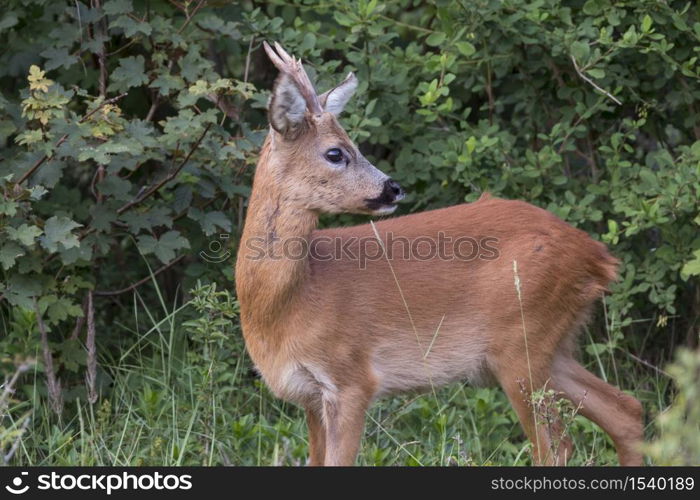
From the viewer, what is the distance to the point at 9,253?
19.0 ft

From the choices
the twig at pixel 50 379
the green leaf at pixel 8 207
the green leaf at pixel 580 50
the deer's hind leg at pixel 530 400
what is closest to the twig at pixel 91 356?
the twig at pixel 50 379

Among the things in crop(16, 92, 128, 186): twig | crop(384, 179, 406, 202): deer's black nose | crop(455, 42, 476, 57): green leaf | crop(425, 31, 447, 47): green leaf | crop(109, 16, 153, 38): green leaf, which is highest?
crop(455, 42, 476, 57): green leaf

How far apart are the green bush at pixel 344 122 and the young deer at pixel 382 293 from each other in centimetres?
60

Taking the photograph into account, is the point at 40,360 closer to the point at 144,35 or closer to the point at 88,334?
the point at 88,334

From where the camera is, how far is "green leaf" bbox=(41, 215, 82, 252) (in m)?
5.76

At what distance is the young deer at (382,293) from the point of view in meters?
5.44

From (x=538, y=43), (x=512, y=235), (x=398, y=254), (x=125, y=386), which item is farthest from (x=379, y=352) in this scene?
(x=538, y=43)

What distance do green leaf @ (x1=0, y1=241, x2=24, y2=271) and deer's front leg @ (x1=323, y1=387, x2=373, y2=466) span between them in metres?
1.71

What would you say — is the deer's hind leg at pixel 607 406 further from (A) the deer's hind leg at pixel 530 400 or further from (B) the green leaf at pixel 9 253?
(B) the green leaf at pixel 9 253

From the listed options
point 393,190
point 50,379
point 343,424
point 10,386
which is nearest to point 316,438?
point 343,424

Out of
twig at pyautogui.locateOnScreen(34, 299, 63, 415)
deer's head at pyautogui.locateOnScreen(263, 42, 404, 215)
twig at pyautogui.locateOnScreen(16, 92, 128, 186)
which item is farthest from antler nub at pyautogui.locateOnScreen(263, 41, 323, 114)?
twig at pyautogui.locateOnScreen(34, 299, 63, 415)

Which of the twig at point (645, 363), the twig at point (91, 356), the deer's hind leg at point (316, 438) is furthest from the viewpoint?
the twig at point (645, 363)

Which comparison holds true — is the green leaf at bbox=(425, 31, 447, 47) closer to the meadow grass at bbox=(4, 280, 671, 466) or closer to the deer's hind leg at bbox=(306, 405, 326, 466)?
the meadow grass at bbox=(4, 280, 671, 466)

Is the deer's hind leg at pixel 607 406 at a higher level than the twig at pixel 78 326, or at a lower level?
higher
